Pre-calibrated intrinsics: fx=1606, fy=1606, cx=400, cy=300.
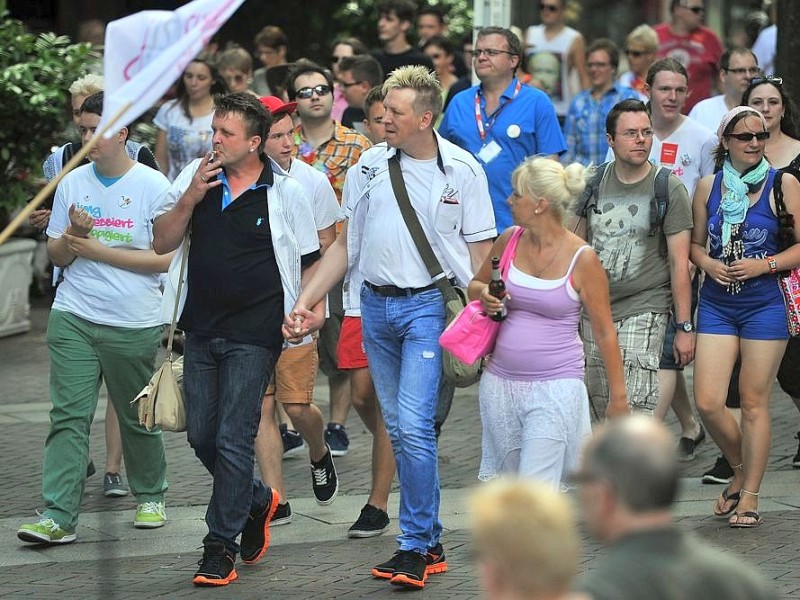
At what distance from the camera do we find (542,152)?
9500 millimetres

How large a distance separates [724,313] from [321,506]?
217cm

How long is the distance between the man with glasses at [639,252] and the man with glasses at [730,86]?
2855mm

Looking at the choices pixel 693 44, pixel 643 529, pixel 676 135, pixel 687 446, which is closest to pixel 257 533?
pixel 687 446

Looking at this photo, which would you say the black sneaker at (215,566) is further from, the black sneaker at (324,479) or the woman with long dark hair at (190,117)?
the woman with long dark hair at (190,117)

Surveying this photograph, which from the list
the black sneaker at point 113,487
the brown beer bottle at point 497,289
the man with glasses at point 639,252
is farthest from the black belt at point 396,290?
the black sneaker at point 113,487

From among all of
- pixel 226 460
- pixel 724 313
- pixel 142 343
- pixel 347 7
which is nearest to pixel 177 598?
pixel 226 460

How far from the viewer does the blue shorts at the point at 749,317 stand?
24.0 feet

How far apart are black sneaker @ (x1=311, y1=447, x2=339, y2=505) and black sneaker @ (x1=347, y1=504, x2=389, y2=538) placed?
0.56 m

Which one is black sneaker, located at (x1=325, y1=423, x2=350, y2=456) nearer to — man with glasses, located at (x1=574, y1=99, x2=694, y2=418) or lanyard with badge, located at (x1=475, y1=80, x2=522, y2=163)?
lanyard with badge, located at (x1=475, y1=80, x2=522, y2=163)

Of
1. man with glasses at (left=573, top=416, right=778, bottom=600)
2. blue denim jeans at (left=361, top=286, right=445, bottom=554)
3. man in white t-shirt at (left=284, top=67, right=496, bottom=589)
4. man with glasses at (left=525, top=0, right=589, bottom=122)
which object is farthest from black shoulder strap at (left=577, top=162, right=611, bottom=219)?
man with glasses at (left=525, top=0, right=589, bottom=122)

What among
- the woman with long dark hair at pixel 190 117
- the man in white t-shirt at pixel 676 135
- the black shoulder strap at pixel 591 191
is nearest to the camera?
the black shoulder strap at pixel 591 191

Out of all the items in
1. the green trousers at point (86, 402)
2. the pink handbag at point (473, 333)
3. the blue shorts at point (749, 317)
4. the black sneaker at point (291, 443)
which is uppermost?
the pink handbag at point (473, 333)

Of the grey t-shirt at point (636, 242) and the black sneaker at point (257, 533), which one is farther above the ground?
the grey t-shirt at point (636, 242)

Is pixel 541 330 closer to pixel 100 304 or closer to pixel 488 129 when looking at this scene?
pixel 100 304
